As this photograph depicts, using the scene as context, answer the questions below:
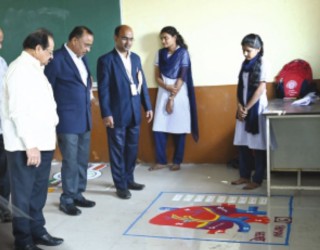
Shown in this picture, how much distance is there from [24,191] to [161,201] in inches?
57.6

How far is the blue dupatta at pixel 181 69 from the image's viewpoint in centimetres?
477

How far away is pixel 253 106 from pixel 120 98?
1.19 meters

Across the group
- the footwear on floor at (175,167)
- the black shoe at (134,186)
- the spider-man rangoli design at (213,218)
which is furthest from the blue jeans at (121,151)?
the footwear on floor at (175,167)

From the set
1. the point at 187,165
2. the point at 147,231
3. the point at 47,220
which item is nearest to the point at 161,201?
the point at 147,231

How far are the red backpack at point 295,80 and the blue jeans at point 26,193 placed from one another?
2666 mm

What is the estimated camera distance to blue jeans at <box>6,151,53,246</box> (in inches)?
106

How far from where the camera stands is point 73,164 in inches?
140

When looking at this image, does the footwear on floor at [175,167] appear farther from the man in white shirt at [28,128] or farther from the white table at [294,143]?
the man in white shirt at [28,128]

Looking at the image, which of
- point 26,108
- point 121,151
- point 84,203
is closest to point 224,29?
point 121,151

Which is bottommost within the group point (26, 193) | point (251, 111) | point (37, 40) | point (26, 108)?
point (26, 193)

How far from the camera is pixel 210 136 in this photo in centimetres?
A: 504

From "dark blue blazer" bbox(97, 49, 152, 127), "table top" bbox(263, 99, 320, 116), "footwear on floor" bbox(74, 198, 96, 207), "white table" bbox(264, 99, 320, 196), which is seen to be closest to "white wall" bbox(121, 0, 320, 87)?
"table top" bbox(263, 99, 320, 116)

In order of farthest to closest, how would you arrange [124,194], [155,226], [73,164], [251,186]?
[251,186], [124,194], [73,164], [155,226]

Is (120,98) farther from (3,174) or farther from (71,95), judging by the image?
(3,174)
